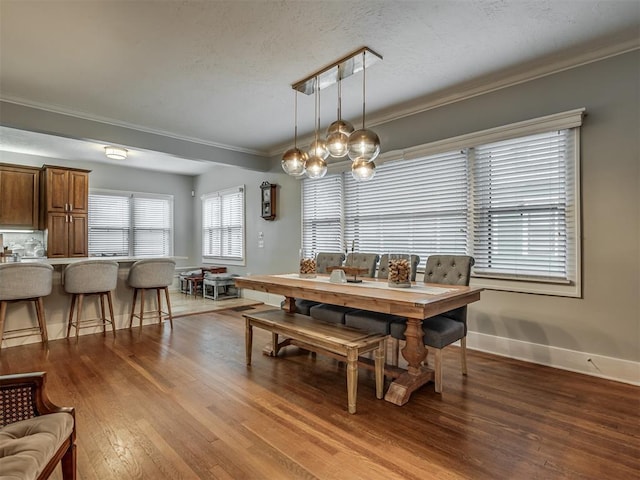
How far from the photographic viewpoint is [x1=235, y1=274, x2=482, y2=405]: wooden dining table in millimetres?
2207

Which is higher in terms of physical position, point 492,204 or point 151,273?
point 492,204

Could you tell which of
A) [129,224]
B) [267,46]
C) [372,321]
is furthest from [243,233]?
[372,321]

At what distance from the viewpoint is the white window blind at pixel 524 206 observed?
317 cm

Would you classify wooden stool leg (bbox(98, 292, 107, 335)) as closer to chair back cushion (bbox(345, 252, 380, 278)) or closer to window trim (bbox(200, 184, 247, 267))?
window trim (bbox(200, 184, 247, 267))

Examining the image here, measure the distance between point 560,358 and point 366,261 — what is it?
2021 millimetres

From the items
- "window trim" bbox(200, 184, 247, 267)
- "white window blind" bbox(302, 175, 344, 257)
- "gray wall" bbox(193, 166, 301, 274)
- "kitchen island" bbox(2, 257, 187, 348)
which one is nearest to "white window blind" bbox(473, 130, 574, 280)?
"white window blind" bbox(302, 175, 344, 257)

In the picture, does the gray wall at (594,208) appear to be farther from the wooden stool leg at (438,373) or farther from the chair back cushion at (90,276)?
the chair back cushion at (90,276)

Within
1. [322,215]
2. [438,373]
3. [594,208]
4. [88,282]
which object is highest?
[322,215]

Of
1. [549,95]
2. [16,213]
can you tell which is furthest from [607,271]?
[16,213]

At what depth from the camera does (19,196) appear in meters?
5.86

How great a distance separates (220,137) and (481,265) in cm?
416

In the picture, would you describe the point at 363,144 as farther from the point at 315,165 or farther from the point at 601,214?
the point at 601,214

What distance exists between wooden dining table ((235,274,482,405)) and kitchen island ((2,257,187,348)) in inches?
113

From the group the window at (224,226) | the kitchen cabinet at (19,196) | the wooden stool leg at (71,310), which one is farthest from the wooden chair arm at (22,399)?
the kitchen cabinet at (19,196)
